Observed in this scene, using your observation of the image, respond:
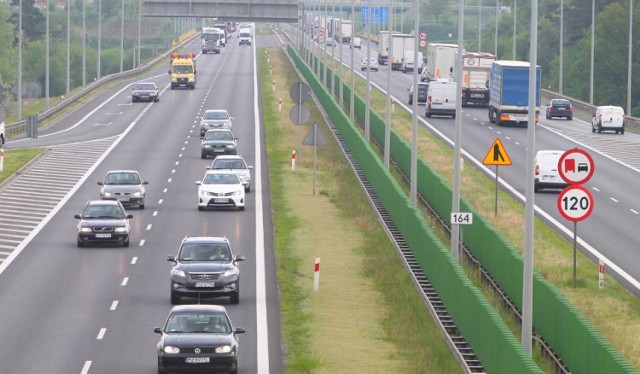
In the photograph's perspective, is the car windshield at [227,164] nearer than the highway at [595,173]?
No

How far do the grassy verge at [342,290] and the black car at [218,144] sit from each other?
3.99 m

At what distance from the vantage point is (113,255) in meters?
46.5

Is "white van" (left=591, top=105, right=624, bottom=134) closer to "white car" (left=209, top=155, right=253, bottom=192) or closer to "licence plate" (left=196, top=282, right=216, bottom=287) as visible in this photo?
"white car" (left=209, top=155, right=253, bottom=192)

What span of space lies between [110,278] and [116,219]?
635 centimetres

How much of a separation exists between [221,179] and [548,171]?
13.7m

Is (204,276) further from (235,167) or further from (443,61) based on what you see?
(443,61)

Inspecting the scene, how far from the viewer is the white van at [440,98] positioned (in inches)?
3959

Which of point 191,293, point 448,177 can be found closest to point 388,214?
point 448,177

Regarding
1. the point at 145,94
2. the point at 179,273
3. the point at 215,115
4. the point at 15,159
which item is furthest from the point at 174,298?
the point at 145,94

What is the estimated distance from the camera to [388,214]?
55.3m

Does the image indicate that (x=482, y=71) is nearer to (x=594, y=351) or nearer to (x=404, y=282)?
(x=404, y=282)

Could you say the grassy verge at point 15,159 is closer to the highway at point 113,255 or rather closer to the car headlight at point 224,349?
the highway at point 113,255

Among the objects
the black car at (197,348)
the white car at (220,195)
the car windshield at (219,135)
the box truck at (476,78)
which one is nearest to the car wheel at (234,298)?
the black car at (197,348)

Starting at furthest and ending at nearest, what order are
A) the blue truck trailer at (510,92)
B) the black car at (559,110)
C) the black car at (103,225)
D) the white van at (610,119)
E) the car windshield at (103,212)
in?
1. the black car at (559,110)
2. the white van at (610,119)
3. the blue truck trailer at (510,92)
4. the car windshield at (103,212)
5. the black car at (103,225)
